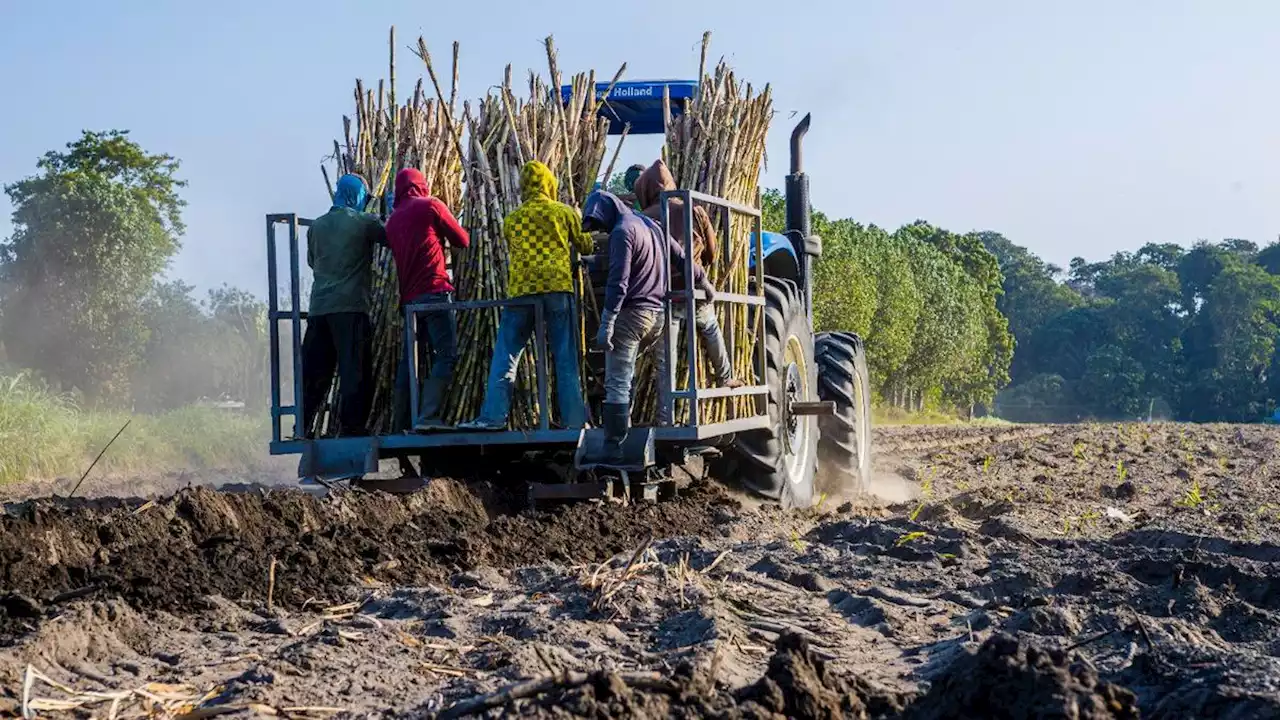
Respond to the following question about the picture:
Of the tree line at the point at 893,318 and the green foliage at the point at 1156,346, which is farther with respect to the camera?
the green foliage at the point at 1156,346

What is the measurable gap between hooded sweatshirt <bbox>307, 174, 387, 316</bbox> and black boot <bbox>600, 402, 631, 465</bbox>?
5.74ft

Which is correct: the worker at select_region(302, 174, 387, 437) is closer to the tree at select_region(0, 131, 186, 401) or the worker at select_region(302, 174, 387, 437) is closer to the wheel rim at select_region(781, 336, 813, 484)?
the wheel rim at select_region(781, 336, 813, 484)

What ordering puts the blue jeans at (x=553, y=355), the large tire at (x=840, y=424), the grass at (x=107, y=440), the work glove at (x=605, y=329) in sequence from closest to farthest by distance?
the work glove at (x=605, y=329)
the blue jeans at (x=553, y=355)
the large tire at (x=840, y=424)
the grass at (x=107, y=440)

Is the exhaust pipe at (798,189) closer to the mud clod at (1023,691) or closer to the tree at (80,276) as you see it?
the mud clod at (1023,691)

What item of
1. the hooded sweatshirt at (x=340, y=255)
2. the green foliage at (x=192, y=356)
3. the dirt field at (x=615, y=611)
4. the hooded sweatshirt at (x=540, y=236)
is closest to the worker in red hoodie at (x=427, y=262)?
the hooded sweatshirt at (x=340, y=255)

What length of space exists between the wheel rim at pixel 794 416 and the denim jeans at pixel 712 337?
1024 mm

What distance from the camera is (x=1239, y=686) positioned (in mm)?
3533

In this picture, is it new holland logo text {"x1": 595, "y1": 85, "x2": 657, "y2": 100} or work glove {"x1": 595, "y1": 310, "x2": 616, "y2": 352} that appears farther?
new holland logo text {"x1": 595, "y1": 85, "x2": 657, "y2": 100}

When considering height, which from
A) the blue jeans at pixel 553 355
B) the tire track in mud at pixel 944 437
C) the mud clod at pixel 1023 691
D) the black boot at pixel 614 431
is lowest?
the tire track in mud at pixel 944 437

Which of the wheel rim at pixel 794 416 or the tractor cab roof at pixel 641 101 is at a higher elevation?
the tractor cab roof at pixel 641 101

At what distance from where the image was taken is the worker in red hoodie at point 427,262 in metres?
8.16

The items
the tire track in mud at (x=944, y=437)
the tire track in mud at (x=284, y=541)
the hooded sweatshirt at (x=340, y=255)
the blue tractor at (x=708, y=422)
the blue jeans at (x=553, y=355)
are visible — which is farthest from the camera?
the tire track in mud at (x=944, y=437)

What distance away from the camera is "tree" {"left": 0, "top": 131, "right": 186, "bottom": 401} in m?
28.0

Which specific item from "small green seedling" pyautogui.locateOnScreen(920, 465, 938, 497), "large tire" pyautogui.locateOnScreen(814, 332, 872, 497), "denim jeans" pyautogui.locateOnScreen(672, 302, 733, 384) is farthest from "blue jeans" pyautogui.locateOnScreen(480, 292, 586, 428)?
"small green seedling" pyautogui.locateOnScreen(920, 465, 938, 497)
